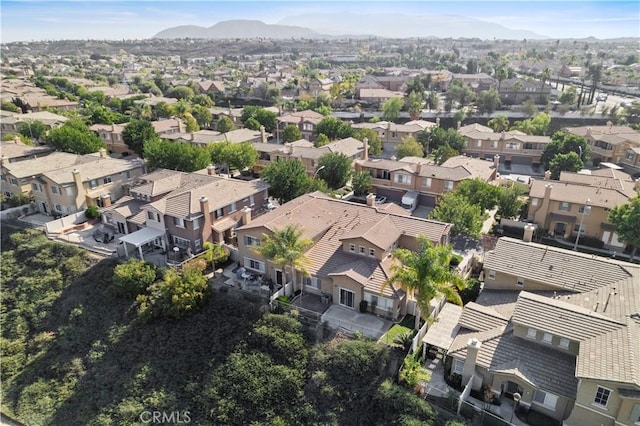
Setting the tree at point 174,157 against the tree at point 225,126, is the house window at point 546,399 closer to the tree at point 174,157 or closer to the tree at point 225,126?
the tree at point 174,157

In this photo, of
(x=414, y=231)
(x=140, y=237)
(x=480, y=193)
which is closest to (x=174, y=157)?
(x=140, y=237)

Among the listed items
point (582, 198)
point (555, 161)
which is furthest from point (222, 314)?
point (555, 161)

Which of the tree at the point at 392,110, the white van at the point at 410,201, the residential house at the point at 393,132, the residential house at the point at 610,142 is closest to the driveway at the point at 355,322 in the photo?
the white van at the point at 410,201

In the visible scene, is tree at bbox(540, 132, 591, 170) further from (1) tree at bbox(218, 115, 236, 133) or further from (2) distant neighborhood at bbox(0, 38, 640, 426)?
(1) tree at bbox(218, 115, 236, 133)

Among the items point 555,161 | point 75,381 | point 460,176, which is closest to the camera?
point 75,381

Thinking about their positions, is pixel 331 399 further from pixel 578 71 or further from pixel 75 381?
pixel 578 71
